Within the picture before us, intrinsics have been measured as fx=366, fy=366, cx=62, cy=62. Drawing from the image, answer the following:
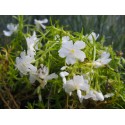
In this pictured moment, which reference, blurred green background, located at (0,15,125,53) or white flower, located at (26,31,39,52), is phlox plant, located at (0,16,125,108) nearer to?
white flower, located at (26,31,39,52)

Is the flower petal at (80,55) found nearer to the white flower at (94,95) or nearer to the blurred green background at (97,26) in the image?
the white flower at (94,95)

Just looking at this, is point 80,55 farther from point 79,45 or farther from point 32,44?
point 32,44

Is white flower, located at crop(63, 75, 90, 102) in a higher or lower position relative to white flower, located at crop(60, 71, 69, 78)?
lower

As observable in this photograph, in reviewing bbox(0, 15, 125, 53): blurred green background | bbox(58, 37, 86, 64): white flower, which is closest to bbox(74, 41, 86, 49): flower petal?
bbox(58, 37, 86, 64): white flower

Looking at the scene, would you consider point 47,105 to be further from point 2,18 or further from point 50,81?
point 2,18

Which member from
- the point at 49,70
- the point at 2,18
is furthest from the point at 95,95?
the point at 2,18

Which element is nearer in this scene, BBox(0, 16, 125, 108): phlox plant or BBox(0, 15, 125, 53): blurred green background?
BBox(0, 16, 125, 108): phlox plant

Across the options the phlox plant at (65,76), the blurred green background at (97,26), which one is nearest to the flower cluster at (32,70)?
the phlox plant at (65,76)
